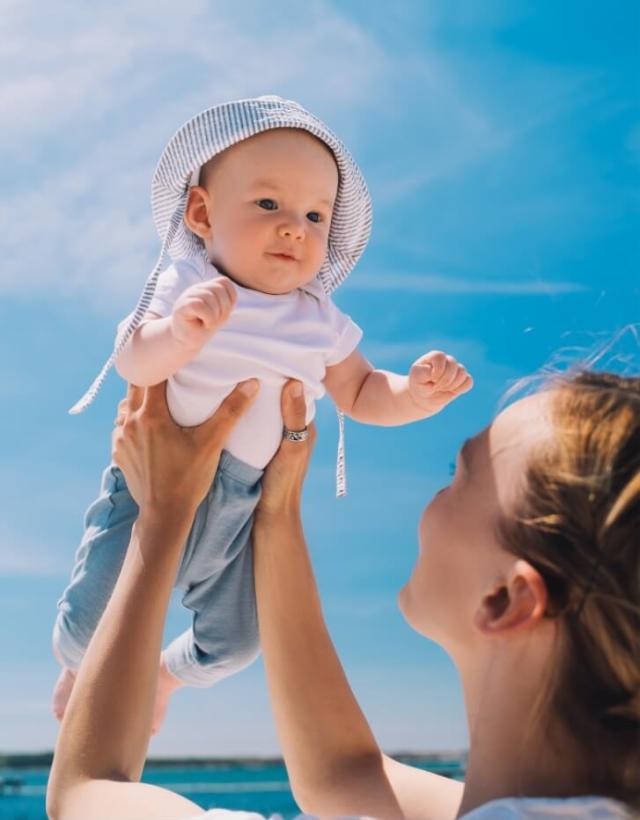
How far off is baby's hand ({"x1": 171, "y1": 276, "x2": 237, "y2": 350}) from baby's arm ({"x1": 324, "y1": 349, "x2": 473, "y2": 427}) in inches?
20.3

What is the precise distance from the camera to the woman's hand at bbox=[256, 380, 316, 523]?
228cm

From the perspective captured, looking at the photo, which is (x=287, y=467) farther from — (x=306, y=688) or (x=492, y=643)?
(x=492, y=643)

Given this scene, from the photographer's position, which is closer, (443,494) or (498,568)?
(498,568)

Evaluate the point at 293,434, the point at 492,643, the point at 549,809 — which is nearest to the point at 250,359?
Result: the point at 293,434

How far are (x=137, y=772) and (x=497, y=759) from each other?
0.61 metres

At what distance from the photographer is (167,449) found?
2.17 m

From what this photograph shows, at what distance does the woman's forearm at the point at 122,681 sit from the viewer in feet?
5.65

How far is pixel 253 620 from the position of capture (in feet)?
7.88

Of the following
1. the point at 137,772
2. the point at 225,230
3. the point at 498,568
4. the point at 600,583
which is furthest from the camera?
the point at 225,230

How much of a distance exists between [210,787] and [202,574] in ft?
18.0

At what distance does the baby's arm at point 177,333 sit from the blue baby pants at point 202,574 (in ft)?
0.88

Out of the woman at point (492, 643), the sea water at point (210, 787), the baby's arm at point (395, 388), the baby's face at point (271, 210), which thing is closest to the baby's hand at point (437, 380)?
the baby's arm at point (395, 388)

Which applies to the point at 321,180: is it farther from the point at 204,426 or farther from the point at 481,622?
the point at 481,622

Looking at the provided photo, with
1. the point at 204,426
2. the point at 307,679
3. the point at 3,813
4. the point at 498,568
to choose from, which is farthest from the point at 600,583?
the point at 3,813
